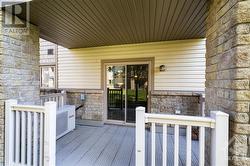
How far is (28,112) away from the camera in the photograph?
7.76 ft

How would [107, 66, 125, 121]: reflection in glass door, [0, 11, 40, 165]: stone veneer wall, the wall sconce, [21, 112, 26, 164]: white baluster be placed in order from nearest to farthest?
[21, 112, 26, 164]: white baluster
[0, 11, 40, 165]: stone veneer wall
the wall sconce
[107, 66, 125, 121]: reflection in glass door

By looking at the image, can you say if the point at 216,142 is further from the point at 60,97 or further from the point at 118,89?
the point at 60,97

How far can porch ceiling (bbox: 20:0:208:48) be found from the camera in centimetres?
251

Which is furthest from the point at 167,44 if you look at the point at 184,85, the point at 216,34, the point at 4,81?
the point at 4,81

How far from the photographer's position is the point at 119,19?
3.10 meters

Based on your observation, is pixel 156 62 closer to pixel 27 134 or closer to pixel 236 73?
pixel 236 73

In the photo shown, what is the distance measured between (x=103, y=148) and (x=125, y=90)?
2.23 metres

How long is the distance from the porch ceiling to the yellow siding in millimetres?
397

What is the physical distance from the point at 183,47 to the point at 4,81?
4.37 metres

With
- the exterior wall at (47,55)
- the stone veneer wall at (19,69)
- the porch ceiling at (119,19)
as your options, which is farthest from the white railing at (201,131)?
the exterior wall at (47,55)

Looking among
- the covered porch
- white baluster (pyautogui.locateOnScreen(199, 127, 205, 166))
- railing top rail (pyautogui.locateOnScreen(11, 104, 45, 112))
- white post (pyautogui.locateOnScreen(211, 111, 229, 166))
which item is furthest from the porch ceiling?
white baluster (pyautogui.locateOnScreen(199, 127, 205, 166))

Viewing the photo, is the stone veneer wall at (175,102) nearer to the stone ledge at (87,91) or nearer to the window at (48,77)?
the stone ledge at (87,91)

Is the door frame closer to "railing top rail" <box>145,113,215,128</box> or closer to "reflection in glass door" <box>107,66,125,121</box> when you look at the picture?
"reflection in glass door" <box>107,66,125,121</box>

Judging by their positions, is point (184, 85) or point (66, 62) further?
point (66, 62)
